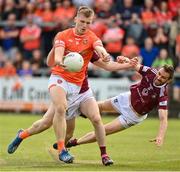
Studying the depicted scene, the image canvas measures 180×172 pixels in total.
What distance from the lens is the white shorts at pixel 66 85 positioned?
39.9ft

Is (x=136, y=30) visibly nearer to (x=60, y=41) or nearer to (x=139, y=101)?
(x=139, y=101)

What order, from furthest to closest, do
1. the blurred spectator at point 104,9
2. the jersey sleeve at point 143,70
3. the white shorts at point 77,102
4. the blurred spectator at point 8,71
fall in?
1. the blurred spectator at point 8,71
2. the blurred spectator at point 104,9
3. the jersey sleeve at point 143,70
4. the white shorts at point 77,102

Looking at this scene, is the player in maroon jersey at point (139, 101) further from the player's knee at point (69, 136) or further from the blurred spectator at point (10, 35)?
the blurred spectator at point (10, 35)

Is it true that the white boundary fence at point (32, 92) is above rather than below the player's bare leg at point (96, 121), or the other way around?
below

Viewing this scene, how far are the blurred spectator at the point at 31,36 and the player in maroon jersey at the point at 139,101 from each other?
13.0 meters

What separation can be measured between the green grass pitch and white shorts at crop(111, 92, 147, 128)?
61 cm

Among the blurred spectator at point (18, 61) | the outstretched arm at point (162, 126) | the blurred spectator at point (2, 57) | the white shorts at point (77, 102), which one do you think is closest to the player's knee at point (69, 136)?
the white shorts at point (77, 102)

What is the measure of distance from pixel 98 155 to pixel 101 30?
1183cm

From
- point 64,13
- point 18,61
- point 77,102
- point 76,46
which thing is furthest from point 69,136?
point 64,13

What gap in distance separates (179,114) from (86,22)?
12904mm

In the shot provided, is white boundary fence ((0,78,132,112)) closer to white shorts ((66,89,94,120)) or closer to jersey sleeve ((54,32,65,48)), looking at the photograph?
white shorts ((66,89,94,120))

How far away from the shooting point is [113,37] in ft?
82.0

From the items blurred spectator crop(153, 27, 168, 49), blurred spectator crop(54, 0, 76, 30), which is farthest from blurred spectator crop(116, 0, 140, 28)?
blurred spectator crop(54, 0, 76, 30)

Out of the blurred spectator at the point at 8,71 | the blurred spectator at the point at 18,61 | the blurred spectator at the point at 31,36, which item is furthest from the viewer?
the blurred spectator at the point at 31,36
